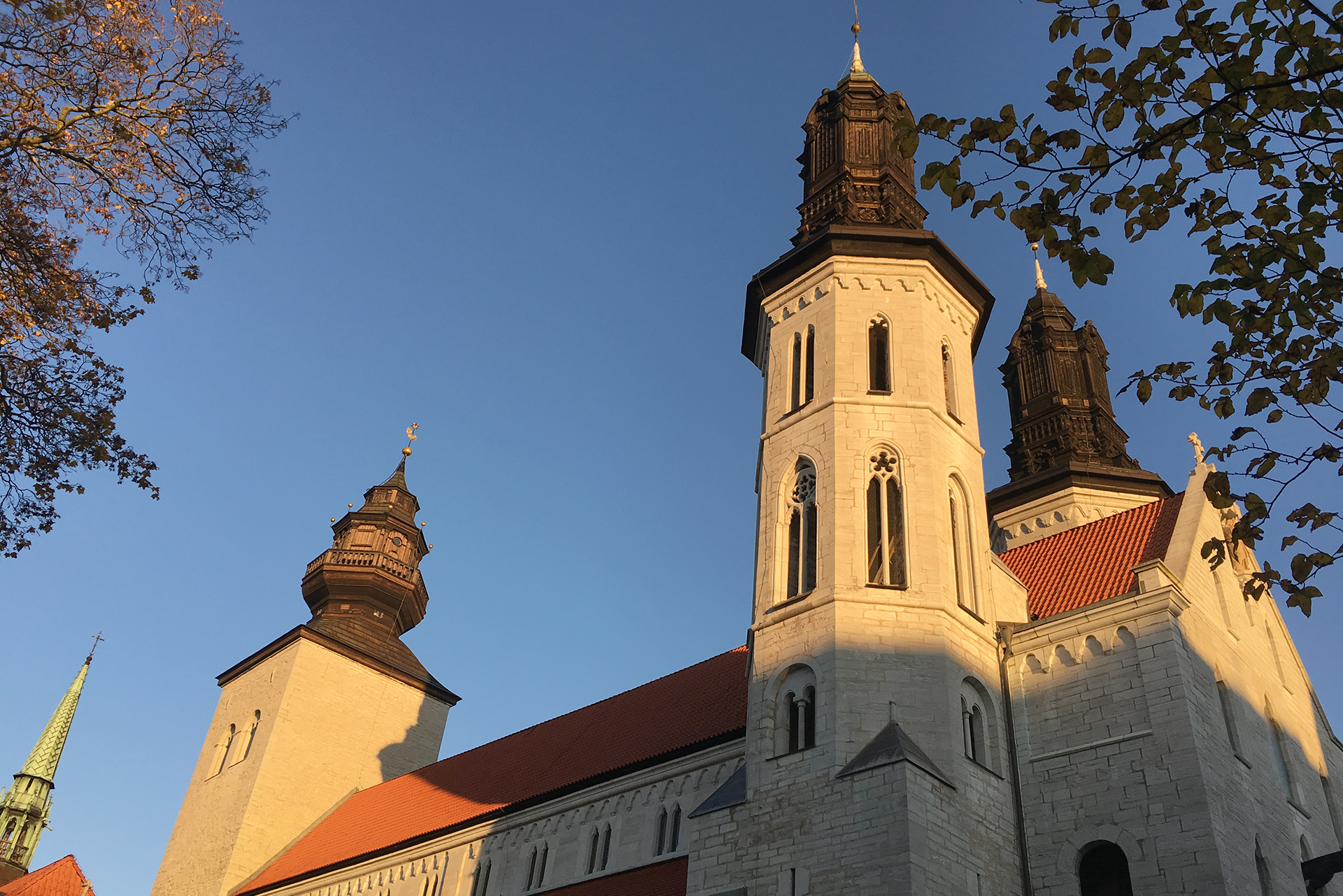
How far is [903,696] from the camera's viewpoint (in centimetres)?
1505

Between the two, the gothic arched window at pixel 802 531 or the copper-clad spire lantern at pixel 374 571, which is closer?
the gothic arched window at pixel 802 531

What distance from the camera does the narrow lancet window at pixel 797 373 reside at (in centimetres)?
1946

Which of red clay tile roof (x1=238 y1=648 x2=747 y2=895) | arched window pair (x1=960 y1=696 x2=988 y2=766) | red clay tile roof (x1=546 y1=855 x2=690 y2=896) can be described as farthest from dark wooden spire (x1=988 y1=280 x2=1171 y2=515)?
red clay tile roof (x1=546 y1=855 x2=690 y2=896)

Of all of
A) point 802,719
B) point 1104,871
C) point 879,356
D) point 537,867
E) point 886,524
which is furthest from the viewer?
point 537,867

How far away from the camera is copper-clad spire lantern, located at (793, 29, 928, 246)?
71.9 ft

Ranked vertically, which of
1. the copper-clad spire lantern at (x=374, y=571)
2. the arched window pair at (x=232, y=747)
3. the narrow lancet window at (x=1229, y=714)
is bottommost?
the narrow lancet window at (x=1229, y=714)

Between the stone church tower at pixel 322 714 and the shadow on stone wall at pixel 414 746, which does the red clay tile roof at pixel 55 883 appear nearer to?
the stone church tower at pixel 322 714

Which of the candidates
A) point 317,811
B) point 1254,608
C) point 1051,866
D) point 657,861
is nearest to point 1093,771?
point 1051,866

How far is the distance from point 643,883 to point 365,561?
20998 millimetres

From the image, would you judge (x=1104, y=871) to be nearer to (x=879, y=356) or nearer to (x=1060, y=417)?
(x=879, y=356)

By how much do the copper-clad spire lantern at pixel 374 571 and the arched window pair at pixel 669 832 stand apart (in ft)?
63.4

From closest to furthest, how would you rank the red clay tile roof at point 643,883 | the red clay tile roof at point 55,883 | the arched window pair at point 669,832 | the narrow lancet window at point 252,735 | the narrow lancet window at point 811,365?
the red clay tile roof at point 643,883 < the arched window pair at point 669,832 < the narrow lancet window at point 811,365 < the narrow lancet window at point 252,735 < the red clay tile roof at point 55,883

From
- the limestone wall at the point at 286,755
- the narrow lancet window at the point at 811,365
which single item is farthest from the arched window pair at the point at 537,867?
the limestone wall at the point at 286,755

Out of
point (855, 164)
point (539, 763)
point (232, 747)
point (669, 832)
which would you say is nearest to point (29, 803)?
point (232, 747)
